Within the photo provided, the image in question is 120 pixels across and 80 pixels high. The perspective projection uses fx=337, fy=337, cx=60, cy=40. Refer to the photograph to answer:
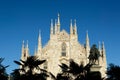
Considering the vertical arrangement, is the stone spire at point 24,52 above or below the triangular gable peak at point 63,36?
below

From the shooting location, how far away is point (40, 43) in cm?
7169

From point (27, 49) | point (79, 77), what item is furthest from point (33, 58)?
point (27, 49)

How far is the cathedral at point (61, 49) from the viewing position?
70.6m

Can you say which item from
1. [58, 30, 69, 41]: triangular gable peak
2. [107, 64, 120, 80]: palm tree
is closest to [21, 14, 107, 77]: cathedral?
[58, 30, 69, 41]: triangular gable peak

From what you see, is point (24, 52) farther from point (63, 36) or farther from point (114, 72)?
point (114, 72)

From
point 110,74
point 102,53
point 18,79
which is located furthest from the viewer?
point 102,53

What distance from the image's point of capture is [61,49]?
72250 mm

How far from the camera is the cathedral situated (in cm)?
7056

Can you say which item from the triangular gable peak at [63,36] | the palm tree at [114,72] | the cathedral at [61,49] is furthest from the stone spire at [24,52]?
the palm tree at [114,72]

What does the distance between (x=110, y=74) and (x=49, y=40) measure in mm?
33166

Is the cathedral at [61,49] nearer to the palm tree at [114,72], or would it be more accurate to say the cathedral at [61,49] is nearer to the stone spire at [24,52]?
the stone spire at [24,52]

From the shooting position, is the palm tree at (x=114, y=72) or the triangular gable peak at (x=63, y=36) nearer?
the palm tree at (x=114, y=72)

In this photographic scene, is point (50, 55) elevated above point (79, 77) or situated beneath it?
elevated above

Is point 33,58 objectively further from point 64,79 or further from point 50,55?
point 50,55
